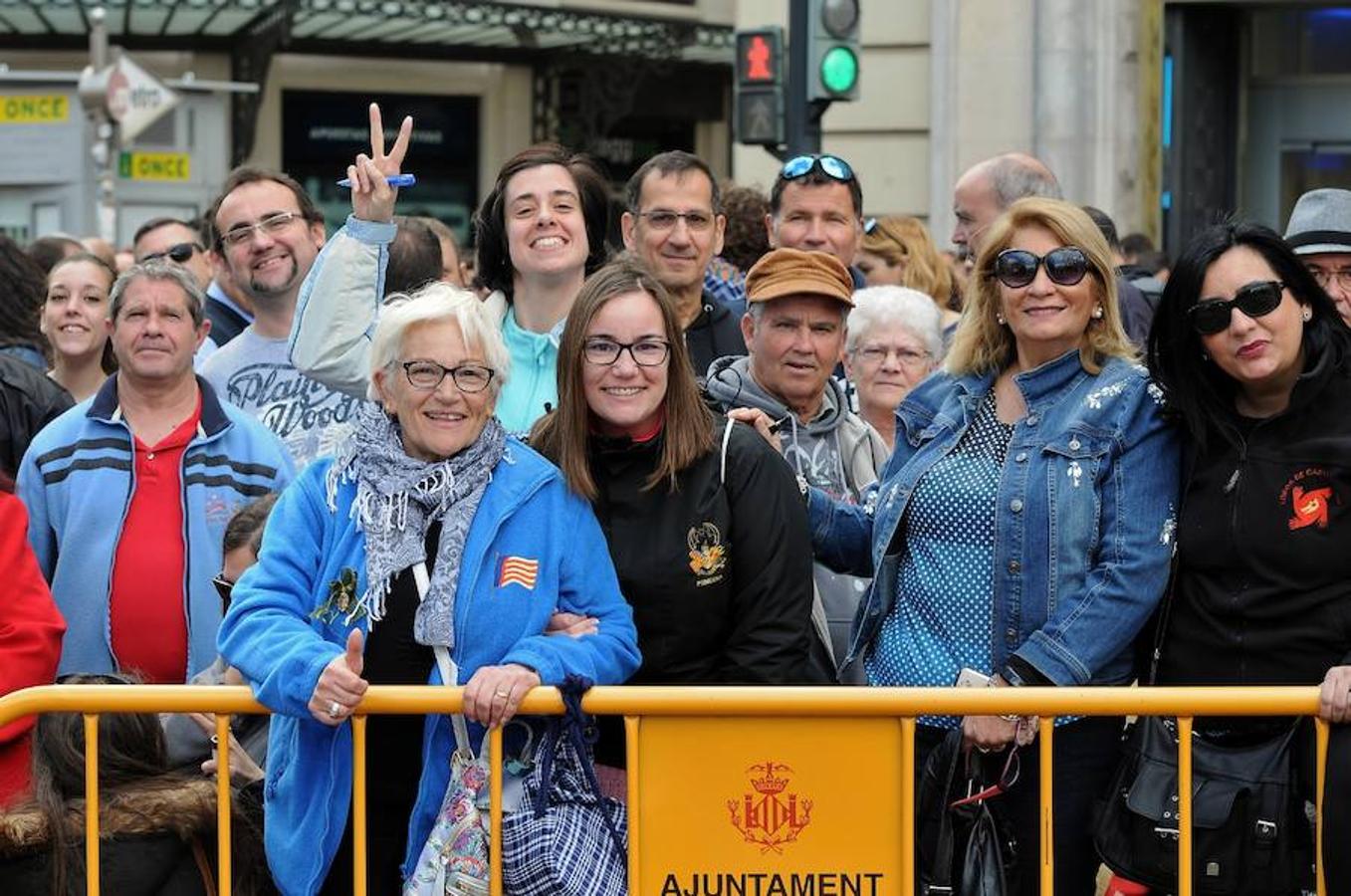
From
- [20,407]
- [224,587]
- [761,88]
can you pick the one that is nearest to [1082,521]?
[224,587]

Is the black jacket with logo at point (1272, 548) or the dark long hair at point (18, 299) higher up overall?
the dark long hair at point (18, 299)

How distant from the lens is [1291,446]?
14.7 feet

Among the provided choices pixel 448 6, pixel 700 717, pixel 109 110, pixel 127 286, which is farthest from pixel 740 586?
pixel 448 6

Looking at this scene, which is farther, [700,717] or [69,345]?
[69,345]

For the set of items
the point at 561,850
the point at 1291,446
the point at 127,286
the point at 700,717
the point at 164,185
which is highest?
the point at 164,185

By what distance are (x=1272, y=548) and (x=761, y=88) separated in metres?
8.23

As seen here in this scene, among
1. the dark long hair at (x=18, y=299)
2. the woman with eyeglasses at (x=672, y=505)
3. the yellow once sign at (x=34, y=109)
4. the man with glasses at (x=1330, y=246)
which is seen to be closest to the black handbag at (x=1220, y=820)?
the woman with eyeglasses at (x=672, y=505)

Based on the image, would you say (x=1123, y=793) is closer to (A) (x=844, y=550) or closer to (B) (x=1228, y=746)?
(B) (x=1228, y=746)

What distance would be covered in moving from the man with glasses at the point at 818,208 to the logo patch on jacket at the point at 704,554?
2268 mm

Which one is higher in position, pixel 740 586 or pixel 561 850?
pixel 740 586

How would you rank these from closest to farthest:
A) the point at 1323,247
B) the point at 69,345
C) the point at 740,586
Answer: the point at 740,586 < the point at 1323,247 < the point at 69,345

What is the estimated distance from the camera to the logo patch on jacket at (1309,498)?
14.5ft

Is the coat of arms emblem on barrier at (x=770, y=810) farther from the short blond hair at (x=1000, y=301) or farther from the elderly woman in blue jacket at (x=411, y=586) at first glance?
the short blond hair at (x=1000, y=301)

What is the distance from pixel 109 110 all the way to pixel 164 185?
3510 mm
